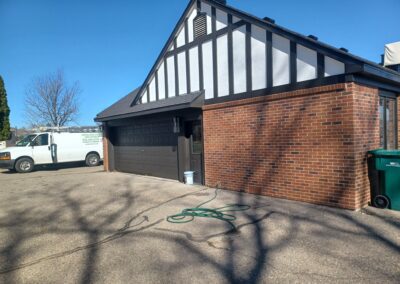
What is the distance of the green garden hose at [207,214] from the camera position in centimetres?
551

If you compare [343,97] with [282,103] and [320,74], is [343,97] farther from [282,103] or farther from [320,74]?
[282,103]

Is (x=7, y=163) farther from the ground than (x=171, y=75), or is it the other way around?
(x=171, y=75)

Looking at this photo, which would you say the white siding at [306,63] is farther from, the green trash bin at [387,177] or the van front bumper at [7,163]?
the van front bumper at [7,163]

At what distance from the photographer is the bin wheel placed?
571 cm

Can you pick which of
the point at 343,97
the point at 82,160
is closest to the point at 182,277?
the point at 343,97

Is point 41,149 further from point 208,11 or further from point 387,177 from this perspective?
point 387,177

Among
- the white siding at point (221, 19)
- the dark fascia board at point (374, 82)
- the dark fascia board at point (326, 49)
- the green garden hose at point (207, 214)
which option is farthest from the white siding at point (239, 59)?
the green garden hose at point (207, 214)

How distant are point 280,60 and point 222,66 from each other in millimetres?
1898

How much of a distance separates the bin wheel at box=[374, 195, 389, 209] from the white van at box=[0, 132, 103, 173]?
49.7ft

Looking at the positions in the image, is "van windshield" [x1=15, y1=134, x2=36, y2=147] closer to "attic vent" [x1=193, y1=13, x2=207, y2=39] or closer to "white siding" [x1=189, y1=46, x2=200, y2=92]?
"white siding" [x1=189, y1=46, x2=200, y2=92]

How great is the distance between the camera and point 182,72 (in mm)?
9633

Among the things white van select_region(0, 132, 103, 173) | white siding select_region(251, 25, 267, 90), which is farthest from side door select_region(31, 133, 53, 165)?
white siding select_region(251, 25, 267, 90)

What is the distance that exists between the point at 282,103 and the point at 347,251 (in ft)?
12.2

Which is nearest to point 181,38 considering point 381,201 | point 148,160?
point 148,160
